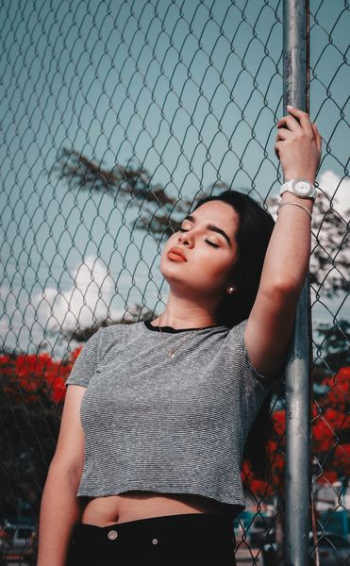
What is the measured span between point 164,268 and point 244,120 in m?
0.55

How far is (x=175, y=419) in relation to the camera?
1.21 meters

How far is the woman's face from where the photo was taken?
1.41 meters

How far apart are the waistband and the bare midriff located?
0.01m

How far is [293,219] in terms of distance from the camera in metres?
1.19

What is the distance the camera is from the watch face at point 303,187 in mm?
1203

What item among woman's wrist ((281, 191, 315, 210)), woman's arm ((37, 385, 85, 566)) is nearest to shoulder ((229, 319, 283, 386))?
woman's wrist ((281, 191, 315, 210))

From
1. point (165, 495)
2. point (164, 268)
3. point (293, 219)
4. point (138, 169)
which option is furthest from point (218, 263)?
point (138, 169)

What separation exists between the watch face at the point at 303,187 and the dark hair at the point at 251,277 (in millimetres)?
266

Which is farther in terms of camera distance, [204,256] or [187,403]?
[204,256]

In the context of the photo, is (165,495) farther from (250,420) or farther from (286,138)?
(286,138)

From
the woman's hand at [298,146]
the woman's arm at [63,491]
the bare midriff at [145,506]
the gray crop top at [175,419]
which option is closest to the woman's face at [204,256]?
the gray crop top at [175,419]

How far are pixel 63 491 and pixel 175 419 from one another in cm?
34

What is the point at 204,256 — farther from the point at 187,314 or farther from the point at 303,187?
the point at 303,187

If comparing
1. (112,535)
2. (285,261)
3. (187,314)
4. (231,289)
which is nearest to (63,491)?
(112,535)
